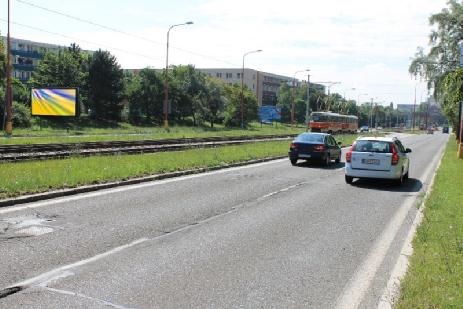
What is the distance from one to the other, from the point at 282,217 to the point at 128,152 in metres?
14.5

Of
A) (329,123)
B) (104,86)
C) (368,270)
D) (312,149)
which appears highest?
(104,86)

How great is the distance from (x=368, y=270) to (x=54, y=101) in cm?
4185

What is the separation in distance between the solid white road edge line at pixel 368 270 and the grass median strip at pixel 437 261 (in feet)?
1.41

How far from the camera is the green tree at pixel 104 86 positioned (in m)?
56.7

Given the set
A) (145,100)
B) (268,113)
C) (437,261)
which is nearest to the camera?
(437,261)

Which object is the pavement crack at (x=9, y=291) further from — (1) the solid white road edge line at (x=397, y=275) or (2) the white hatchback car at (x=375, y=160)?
→ (2) the white hatchback car at (x=375, y=160)

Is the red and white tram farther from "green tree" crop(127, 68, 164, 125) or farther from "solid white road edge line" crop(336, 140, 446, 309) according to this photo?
"solid white road edge line" crop(336, 140, 446, 309)

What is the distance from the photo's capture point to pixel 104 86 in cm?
5700

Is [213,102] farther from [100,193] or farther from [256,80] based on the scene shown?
[256,80]

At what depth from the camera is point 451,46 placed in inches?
1786

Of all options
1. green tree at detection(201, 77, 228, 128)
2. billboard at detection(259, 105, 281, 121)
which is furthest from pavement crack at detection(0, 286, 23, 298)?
billboard at detection(259, 105, 281, 121)

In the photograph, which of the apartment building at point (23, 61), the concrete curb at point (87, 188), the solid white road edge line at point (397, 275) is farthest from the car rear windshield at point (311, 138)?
the apartment building at point (23, 61)

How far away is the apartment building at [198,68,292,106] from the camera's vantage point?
479ft

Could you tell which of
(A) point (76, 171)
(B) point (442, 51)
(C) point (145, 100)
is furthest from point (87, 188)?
(C) point (145, 100)
